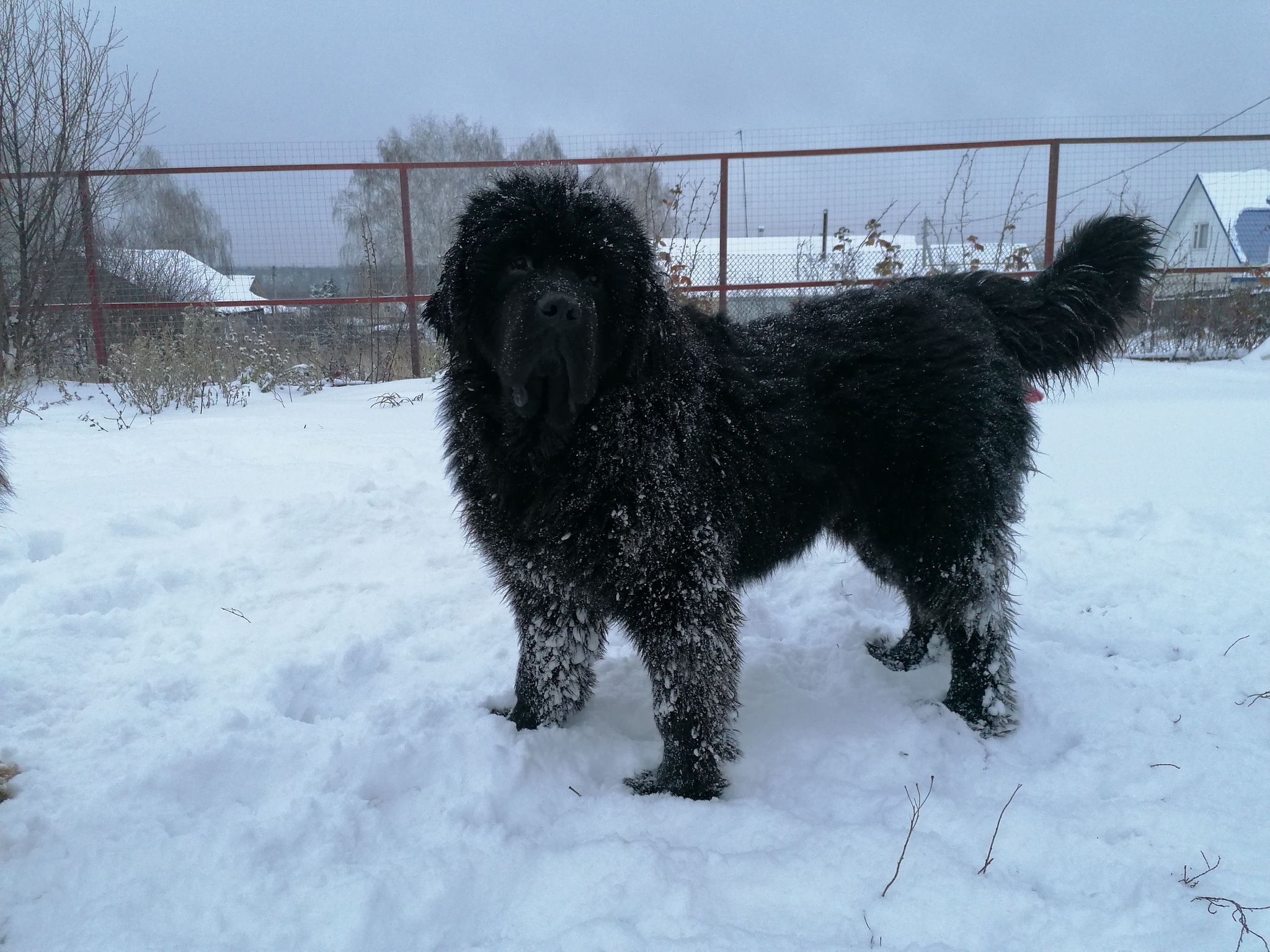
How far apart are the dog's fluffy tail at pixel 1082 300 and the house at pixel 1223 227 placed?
22.2 feet

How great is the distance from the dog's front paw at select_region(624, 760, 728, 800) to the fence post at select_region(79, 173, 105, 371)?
8972 millimetres

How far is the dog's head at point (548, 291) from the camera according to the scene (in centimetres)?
204

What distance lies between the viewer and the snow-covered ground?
157 centimetres

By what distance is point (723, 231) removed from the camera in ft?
25.6

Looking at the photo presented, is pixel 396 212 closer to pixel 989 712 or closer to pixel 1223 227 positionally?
pixel 989 712

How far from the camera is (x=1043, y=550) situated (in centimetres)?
359

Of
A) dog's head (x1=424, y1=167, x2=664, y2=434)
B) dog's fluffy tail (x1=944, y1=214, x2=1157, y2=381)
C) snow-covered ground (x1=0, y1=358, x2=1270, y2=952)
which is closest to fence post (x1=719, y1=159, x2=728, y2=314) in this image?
snow-covered ground (x1=0, y1=358, x2=1270, y2=952)

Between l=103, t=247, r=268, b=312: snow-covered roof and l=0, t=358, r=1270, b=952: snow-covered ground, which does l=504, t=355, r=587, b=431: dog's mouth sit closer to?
l=0, t=358, r=1270, b=952: snow-covered ground

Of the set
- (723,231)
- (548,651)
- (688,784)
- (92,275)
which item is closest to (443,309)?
(548,651)

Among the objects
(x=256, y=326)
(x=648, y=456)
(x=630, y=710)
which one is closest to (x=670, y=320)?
(x=648, y=456)

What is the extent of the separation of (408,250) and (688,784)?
7.38m

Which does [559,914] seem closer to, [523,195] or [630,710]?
[630,710]

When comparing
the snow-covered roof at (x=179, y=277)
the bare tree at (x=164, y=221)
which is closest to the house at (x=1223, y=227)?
the snow-covered roof at (x=179, y=277)

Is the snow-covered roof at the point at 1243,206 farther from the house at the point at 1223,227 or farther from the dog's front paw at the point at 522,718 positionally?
the dog's front paw at the point at 522,718
